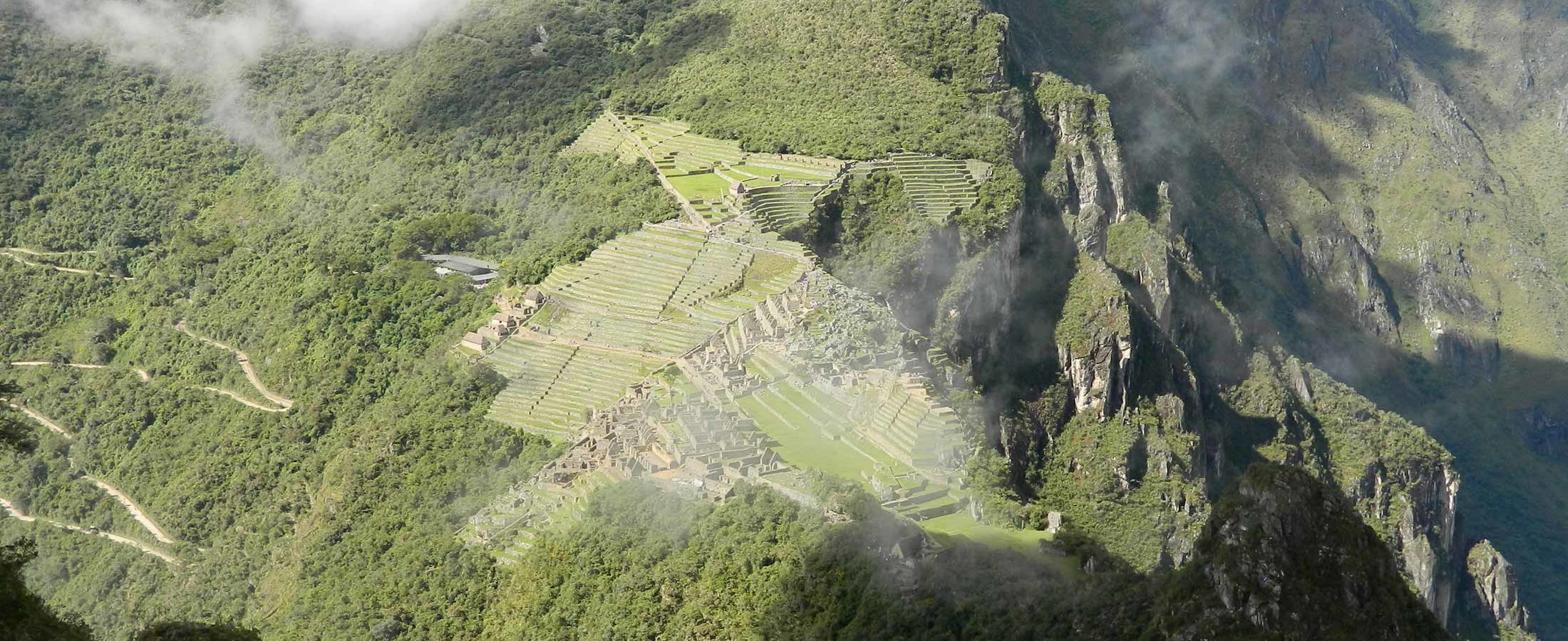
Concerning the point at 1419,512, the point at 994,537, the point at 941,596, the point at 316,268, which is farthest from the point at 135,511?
the point at 1419,512

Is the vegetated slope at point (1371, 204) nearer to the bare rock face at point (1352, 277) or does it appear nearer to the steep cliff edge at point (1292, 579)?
the bare rock face at point (1352, 277)

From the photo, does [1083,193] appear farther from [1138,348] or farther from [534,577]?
[534,577]

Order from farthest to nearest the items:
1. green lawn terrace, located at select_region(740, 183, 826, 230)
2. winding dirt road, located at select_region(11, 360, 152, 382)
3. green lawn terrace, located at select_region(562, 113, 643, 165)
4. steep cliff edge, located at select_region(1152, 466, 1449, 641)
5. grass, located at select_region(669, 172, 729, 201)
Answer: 1. green lawn terrace, located at select_region(562, 113, 643, 165)
2. winding dirt road, located at select_region(11, 360, 152, 382)
3. grass, located at select_region(669, 172, 729, 201)
4. green lawn terrace, located at select_region(740, 183, 826, 230)
5. steep cliff edge, located at select_region(1152, 466, 1449, 641)

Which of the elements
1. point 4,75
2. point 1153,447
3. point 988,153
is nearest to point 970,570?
point 1153,447

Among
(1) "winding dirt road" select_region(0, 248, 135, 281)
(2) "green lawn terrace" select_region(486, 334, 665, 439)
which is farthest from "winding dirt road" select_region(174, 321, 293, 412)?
(2) "green lawn terrace" select_region(486, 334, 665, 439)

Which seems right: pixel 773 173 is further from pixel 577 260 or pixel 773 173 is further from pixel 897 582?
pixel 897 582

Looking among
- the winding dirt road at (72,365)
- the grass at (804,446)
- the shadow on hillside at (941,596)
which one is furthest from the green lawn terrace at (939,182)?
the winding dirt road at (72,365)

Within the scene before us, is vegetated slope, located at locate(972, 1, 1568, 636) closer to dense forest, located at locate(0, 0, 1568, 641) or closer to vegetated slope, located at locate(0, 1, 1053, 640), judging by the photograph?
dense forest, located at locate(0, 0, 1568, 641)
